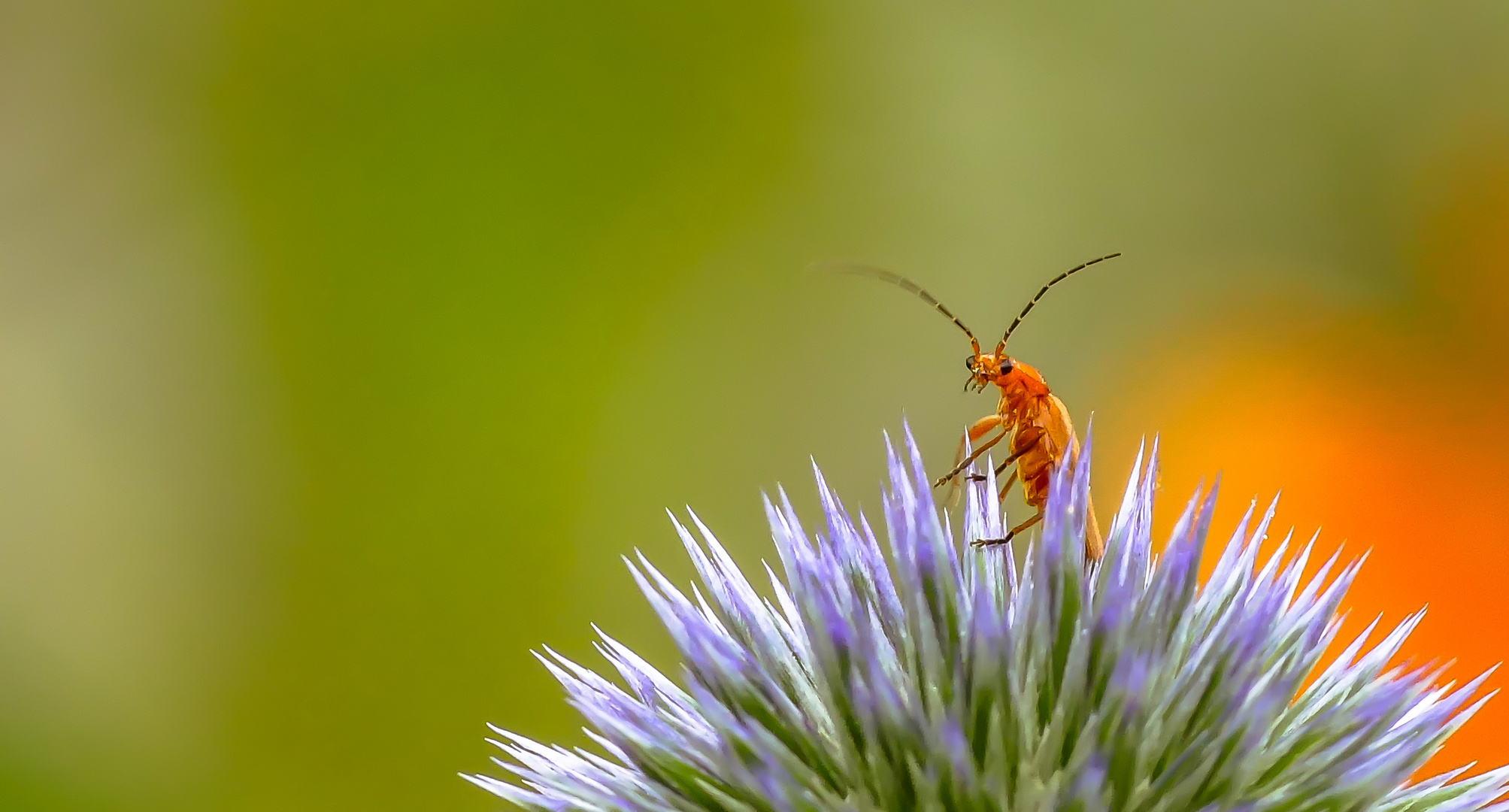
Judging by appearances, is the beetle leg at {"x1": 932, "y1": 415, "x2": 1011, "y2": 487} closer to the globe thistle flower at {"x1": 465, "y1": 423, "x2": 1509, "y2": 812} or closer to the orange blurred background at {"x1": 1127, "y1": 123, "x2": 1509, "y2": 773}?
the globe thistle flower at {"x1": 465, "y1": 423, "x2": 1509, "y2": 812}

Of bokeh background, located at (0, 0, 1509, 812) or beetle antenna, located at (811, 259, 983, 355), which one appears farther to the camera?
bokeh background, located at (0, 0, 1509, 812)

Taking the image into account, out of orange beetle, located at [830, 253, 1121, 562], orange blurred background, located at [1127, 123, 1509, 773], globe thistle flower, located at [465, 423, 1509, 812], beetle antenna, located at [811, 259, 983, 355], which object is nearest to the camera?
globe thistle flower, located at [465, 423, 1509, 812]

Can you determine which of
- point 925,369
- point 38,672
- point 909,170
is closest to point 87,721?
point 38,672

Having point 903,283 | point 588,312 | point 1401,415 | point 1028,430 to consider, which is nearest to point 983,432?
point 1028,430

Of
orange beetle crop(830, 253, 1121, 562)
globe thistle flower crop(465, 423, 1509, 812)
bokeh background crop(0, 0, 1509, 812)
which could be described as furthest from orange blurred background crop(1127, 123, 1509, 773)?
globe thistle flower crop(465, 423, 1509, 812)

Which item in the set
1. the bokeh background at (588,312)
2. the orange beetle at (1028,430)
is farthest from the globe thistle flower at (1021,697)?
the bokeh background at (588,312)

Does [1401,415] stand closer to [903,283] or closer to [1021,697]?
[903,283]

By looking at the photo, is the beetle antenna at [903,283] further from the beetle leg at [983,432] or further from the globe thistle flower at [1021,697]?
the globe thistle flower at [1021,697]
